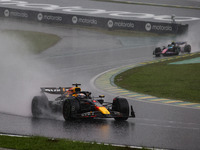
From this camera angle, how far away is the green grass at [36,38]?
126ft

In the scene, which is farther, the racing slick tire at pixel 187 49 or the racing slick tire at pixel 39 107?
the racing slick tire at pixel 187 49

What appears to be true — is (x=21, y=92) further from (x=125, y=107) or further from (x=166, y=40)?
(x=166, y=40)

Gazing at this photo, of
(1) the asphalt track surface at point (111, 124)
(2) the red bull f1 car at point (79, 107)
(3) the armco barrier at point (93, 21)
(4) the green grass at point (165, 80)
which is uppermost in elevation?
(3) the armco barrier at point (93, 21)

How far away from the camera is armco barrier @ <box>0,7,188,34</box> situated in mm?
42938

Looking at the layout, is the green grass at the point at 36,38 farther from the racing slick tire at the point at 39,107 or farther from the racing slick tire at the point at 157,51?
the racing slick tire at the point at 39,107

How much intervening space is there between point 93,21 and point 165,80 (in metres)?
22.0

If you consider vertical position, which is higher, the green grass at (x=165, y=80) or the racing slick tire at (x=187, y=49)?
the racing slick tire at (x=187, y=49)

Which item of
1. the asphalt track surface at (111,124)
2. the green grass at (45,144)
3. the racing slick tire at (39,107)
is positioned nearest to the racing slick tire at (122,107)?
the asphalt track surface at (111,124)

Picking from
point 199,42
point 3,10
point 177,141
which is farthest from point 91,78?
point 3,10

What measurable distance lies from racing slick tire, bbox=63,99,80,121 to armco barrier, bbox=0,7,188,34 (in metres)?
30.3

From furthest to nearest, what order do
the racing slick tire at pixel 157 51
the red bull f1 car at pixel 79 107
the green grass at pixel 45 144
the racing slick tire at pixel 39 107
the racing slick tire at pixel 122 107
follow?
the racing slick tire at pixel 157 51 → the racing slick tire at pixel 39 107 → the racing slick tire at pixel 122 107 → the red bull f1 car at pixel 79 107 → the green grass at pixel 45 144

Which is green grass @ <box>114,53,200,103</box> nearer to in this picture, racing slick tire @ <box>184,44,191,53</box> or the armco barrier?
racing slick tire @ <box>184,44,191,53</box>

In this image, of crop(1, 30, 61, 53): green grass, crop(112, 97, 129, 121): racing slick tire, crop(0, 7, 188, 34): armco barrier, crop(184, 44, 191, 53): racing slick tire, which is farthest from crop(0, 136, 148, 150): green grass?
crop(0, 7, 188, 34): armco barrier

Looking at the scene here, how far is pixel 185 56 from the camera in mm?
35375
